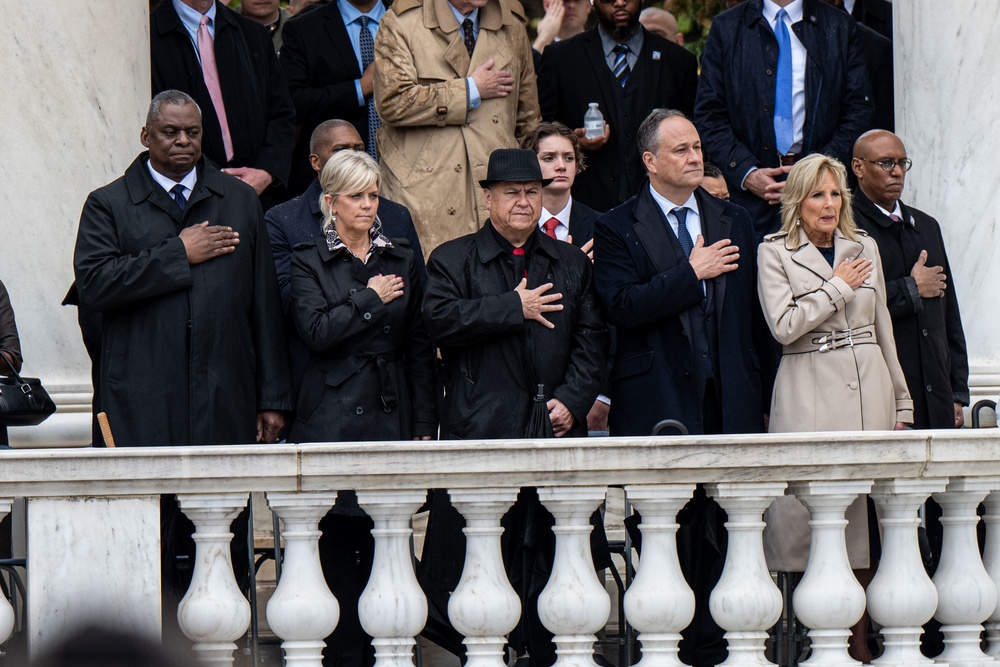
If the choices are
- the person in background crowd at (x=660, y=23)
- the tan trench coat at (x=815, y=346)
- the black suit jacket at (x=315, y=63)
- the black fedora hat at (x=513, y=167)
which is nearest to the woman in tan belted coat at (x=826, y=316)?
the tan trench coat at (x=815, y=346)

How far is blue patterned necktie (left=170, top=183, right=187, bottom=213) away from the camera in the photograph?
6.48 metres

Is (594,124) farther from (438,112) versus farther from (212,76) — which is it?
(212,76)

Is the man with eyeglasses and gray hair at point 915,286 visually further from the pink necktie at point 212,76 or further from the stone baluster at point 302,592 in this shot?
the pink necktie at point 212,76

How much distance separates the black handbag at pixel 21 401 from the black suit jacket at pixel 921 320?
3.47 metres

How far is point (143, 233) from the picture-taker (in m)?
6.38

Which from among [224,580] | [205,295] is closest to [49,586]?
[224,580]

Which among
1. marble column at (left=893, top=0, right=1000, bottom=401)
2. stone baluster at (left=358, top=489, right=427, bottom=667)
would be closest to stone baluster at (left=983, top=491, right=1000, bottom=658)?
stone baluster at (left=358, top=489, right=427, bottom=667)

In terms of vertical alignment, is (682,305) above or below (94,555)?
above

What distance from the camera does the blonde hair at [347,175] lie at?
254 inches

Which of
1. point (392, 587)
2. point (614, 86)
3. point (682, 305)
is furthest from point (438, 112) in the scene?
point (392, 587)

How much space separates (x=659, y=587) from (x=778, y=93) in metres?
3.38

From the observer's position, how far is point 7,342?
675cm

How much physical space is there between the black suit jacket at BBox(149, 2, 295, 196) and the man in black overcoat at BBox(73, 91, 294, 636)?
163 cm

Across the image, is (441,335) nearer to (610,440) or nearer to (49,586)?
(610,440)
